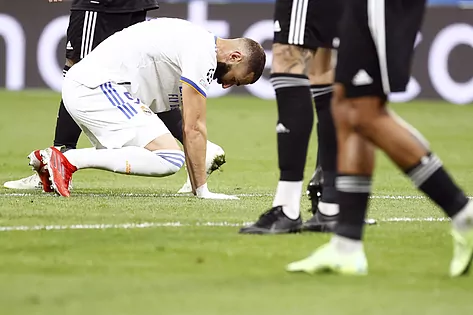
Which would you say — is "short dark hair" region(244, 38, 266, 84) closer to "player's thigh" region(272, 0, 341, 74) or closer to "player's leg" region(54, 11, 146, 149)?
"player's thigh" region(272, 0, 341, 74)

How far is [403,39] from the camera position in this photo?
13.8 feet

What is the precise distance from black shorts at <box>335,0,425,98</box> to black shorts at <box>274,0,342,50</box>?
102 centimetres

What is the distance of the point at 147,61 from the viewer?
686 cm

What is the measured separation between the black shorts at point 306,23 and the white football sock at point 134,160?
1623 mm

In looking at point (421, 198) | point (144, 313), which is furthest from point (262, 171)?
point (144, 313)

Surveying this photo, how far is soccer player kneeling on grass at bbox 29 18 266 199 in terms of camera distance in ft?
21.4

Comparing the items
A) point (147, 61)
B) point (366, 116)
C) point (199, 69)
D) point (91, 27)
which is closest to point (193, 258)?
point (366, 116)

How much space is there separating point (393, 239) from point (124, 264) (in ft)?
4.57

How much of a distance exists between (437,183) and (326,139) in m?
1.26

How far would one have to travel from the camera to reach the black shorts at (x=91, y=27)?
7.67 metres

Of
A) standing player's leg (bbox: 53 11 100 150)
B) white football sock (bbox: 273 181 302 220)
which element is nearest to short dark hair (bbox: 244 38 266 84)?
white football sock (bbox: 273 181 302 220)

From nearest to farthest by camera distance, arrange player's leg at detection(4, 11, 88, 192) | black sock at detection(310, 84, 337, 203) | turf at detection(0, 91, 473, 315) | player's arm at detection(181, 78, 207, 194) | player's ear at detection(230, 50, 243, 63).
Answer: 1. turf at detection(0, 91, 473, 315)
2. black sock at detection(310, 84, 337, 203)
3. player's arm at detection(181, 78, 207, 194)
4. player's ear at detection(230, 50, 243, 63)
5. player's leg at detection(4, 11, 88, 192)

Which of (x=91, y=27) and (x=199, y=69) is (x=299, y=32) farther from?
(x=91, y=27)

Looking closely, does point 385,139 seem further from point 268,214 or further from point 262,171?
point 262,171
